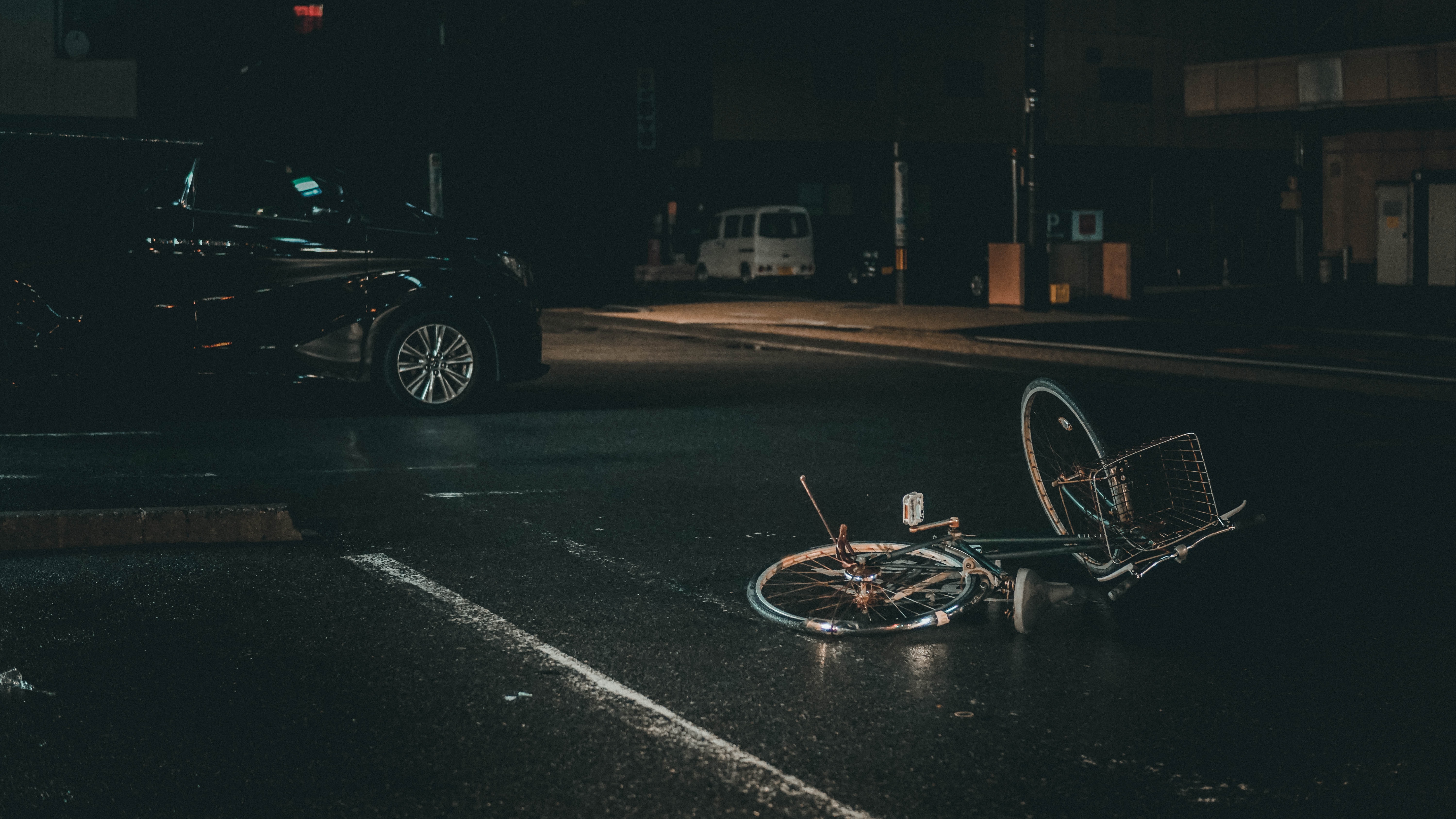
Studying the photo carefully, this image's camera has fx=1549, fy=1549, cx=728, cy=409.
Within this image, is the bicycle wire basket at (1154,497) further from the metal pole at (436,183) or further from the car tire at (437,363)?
the metal pole at (436,183)

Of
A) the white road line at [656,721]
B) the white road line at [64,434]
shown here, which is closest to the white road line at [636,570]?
the white road line at [656,721]

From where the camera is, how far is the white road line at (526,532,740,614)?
612cm

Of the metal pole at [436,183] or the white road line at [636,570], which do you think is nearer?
the white road line at [636,570]

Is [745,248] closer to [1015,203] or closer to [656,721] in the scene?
[1015,203]

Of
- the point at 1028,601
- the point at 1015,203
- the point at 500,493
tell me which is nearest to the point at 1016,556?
the point at 1028,601

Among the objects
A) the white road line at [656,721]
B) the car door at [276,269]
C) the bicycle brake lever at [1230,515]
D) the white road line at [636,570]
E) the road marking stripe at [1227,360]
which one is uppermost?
the car door at [276,269]

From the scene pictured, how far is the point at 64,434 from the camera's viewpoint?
10523 mm

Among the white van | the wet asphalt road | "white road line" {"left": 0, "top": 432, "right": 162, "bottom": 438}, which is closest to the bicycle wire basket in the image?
the wet asphalt road

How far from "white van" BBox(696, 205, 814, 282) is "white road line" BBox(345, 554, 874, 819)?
30511 mm

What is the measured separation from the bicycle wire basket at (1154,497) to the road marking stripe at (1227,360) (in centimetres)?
912

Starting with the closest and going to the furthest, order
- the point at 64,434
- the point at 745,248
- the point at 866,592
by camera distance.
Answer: the point at 866,592 < the point at 64,434 < the point at 745,248

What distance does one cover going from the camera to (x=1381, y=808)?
3938 mm

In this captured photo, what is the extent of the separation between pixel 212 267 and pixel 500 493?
3.83 metres

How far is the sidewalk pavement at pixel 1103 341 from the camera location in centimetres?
1509
